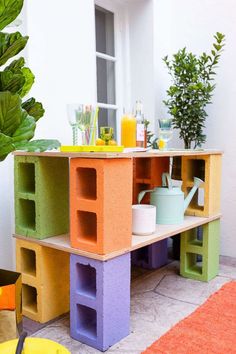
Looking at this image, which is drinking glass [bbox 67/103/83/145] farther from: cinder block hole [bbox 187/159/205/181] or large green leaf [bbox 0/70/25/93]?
cinder block hole [bbox 187/159/205/181]

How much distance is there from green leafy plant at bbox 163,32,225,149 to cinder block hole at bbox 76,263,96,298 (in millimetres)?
1277

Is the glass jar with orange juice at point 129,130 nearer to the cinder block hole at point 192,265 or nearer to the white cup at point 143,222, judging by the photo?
the white cup at point 143,222

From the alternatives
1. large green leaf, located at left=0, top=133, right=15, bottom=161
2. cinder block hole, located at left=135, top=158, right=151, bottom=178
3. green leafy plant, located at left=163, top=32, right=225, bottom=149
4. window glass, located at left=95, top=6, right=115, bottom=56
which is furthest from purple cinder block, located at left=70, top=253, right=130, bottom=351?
window glass, located at left=95, top=6, right=115, bottom=56

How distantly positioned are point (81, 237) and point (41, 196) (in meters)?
0.27

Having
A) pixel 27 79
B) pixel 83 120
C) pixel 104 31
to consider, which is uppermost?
pixel 104 31

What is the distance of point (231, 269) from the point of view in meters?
2.26

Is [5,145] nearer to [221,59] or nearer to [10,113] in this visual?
[10,113]

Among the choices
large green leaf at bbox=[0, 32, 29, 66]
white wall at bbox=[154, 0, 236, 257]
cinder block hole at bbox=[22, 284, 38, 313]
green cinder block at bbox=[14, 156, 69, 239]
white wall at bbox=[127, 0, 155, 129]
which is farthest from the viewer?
white wall at bbox=[127, 0, 155, 129]

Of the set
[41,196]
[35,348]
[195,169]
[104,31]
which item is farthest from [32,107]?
[104,31]

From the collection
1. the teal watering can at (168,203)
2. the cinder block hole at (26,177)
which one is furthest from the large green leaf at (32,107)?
the teal watering can at (168,203)

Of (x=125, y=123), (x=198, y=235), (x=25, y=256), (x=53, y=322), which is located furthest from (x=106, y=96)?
(x=53, y=322)

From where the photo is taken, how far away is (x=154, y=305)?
1.74 metres

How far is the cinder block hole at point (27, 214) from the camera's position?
1632 mm

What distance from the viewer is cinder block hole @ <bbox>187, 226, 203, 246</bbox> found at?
7.02 feet
